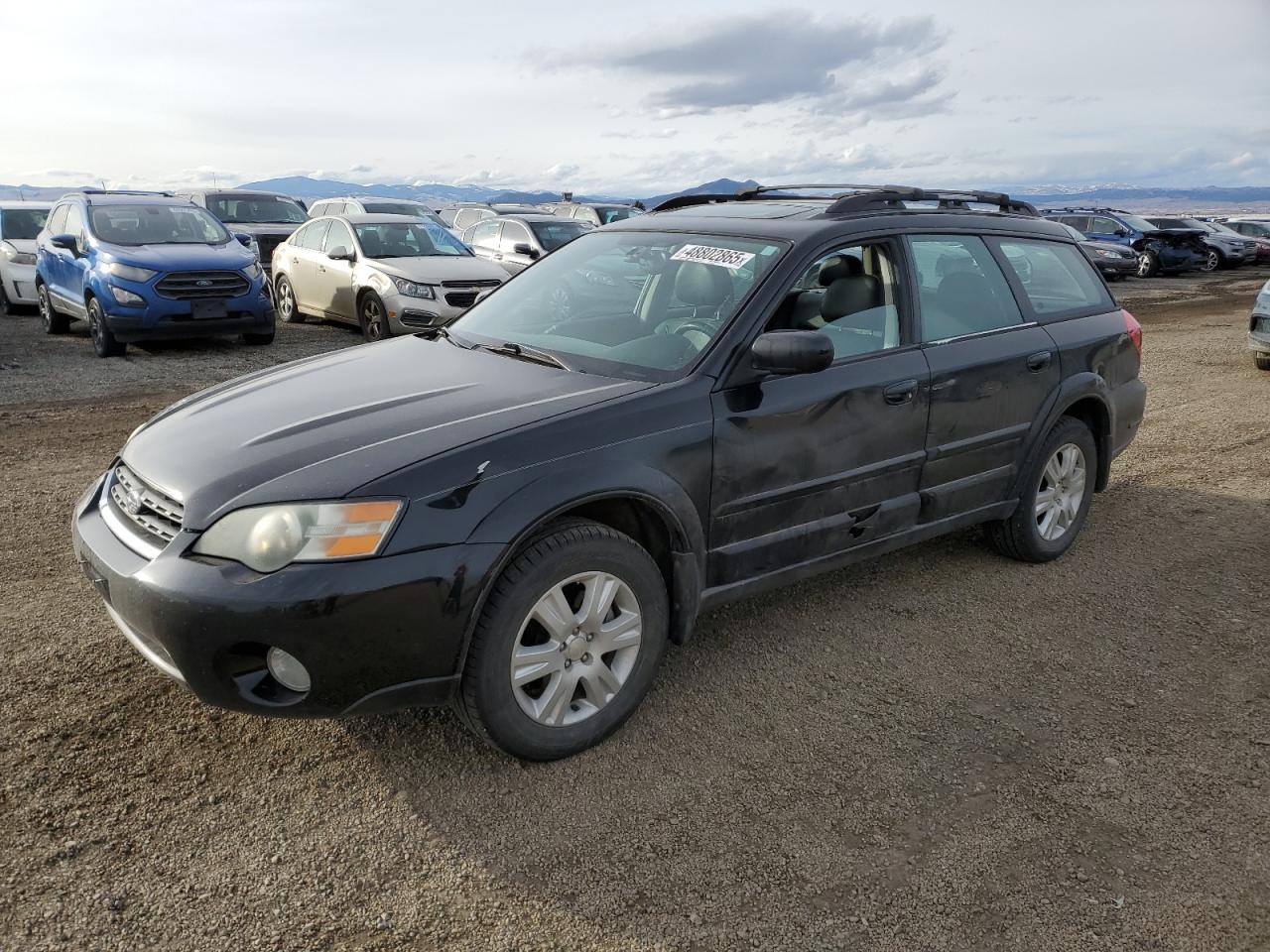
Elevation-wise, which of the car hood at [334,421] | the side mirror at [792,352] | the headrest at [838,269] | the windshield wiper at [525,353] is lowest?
the car hood at [334,421]

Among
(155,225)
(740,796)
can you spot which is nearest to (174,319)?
(155,225)

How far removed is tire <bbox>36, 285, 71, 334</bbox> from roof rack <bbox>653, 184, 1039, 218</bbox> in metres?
10.1

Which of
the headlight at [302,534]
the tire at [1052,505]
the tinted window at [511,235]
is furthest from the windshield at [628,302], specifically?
the tinted window at [511,235]

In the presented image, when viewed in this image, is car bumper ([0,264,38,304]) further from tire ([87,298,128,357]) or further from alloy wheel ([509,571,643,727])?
alloy wheel ([509,571,643,727])

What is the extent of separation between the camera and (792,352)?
3.23 meters

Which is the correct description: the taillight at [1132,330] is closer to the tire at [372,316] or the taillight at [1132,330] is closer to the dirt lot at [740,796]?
the dirt lot at [740,796]

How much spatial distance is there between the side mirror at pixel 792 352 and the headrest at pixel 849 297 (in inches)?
20.5

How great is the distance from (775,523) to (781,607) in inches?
32.0

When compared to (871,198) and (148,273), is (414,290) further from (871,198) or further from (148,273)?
(871,198)

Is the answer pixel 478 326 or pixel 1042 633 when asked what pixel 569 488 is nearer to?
pixel 478 326

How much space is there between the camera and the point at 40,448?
21.6ft

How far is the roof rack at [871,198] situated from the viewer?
4.10 m

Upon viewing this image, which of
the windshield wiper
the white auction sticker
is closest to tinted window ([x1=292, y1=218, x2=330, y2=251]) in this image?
the windshield wiper

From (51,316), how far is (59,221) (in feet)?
3.86
